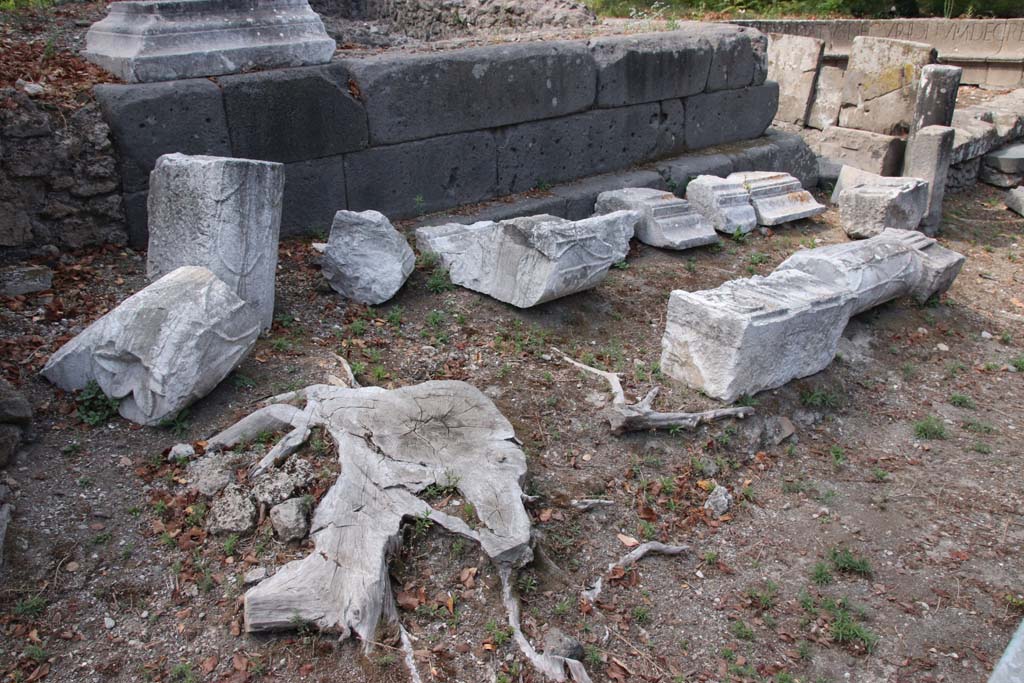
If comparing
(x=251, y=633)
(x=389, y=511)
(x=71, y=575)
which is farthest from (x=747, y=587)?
(x=71, y=575)

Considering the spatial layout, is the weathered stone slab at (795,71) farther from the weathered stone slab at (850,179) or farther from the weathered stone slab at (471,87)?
the weathered stone slab at (471,87)

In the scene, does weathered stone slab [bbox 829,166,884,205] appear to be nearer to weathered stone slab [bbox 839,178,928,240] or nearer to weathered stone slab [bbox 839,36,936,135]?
weathered stone slab [bbox 839,178,928,240]

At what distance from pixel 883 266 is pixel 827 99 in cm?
428

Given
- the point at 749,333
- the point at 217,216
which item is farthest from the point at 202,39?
the point at 749,333

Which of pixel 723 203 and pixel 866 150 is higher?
pixel 866 150

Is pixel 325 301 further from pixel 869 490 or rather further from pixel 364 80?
pixel 869 490

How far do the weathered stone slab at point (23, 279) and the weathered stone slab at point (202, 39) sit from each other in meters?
1.26

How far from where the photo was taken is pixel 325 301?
5.21m

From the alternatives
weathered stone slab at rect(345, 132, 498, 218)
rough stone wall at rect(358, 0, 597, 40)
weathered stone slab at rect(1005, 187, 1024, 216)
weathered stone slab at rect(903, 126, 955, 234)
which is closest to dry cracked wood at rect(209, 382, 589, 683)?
weathered stone slab at rect(345, 132, 498, 218)

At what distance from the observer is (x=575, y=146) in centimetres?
710

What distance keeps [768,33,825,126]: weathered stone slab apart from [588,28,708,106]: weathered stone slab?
2.12 m

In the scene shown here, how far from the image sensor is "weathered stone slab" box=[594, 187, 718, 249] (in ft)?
21.8

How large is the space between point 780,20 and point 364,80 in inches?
382

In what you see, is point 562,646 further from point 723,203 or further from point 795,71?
point 795,71
